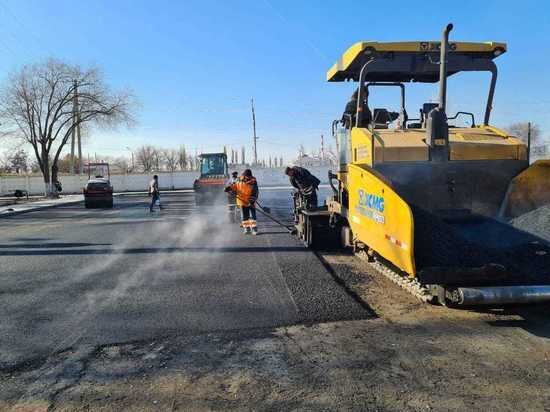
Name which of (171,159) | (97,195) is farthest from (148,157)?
(97,195)

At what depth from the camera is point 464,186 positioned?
5.91m

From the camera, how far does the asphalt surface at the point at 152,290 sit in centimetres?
485

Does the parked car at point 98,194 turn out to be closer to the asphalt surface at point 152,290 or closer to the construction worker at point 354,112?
the asphalt surface at point 152,290

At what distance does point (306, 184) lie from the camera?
32.4 ft

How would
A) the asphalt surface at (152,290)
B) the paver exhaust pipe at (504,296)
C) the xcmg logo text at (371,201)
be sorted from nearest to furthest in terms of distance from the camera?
1. the paver exhaust pipe at (504,296)
2. the asphalt surface at (152,290)
3. the xcmg logo text at (371,201)

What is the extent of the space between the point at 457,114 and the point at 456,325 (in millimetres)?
3606

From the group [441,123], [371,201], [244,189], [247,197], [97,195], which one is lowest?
[97,195]

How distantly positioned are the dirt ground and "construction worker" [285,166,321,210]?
4.95m

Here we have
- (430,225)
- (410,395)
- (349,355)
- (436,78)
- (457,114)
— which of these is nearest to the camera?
(410,395)

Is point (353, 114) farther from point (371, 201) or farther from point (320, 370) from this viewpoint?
point (320, 370)

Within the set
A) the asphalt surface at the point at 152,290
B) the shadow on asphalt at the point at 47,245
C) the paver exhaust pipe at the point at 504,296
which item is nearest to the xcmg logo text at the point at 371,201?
the asphalt surface at the point at 152,290

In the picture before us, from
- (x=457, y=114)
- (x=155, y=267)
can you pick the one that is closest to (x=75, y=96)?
(x=155, y=267)

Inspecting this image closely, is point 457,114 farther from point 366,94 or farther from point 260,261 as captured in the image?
point 260,261

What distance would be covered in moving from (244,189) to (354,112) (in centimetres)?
532
